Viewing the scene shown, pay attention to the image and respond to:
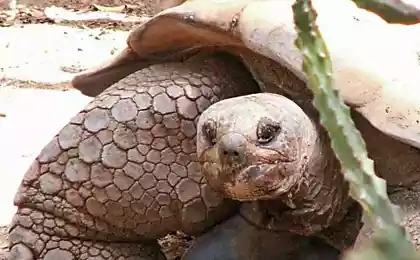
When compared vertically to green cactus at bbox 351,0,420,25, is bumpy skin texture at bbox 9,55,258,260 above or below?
below

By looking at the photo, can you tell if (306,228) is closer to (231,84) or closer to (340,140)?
(231,84)

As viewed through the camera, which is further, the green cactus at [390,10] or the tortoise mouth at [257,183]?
the tortoise mouth at [257,183]

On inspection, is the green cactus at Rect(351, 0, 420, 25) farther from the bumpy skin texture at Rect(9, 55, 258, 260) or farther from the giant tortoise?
the bumpy skin texture at Rect(9, 55, 258, 260)

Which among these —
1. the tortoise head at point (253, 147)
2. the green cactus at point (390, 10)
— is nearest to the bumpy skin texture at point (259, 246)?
the tortoise head at point (253, 147)

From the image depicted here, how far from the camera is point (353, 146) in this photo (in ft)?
2.69

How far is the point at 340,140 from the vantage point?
2.68 feet

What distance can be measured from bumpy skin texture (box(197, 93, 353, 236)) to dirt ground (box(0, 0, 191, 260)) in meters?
0.53

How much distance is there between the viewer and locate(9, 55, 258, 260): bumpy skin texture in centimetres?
186

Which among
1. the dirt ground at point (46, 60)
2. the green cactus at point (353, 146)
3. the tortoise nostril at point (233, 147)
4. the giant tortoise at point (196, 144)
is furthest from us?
the dirt ground at point (46, 60)

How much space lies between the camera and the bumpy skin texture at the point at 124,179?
1.86m

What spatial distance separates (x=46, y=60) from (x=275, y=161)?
100 inches

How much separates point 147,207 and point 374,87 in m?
0.59

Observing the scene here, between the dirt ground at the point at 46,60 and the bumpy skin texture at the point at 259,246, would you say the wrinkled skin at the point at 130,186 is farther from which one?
the dirt ground at the point at 46,60

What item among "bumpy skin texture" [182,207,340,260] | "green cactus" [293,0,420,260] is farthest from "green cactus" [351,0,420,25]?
"bumpy skin texture" [182,207,340,260]
